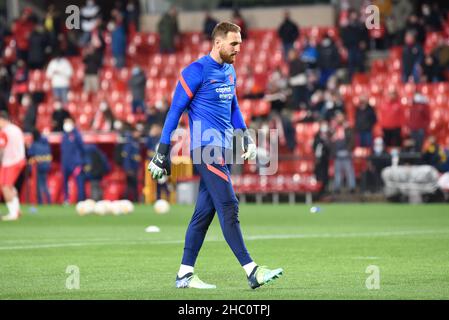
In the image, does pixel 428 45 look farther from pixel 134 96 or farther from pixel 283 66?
pixel 134 96

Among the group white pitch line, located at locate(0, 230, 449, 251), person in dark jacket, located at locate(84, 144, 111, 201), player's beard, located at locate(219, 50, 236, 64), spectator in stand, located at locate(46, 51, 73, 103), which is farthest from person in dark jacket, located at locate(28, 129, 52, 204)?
player's beard, located at locate(219, 50, 236, 64)

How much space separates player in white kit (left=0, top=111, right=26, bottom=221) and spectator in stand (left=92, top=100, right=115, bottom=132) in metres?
10.3

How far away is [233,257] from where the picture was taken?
15.1 meters

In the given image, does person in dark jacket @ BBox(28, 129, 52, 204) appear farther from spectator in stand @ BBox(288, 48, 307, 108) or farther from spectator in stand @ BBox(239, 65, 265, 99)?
spectator in stand @ BBox(288, 48, 307, 108)

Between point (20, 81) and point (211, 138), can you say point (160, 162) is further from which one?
point (20, 81)

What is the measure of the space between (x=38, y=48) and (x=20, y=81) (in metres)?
1.31

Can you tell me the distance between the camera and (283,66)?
37094 mm

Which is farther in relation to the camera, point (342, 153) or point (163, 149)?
point (342, 153)

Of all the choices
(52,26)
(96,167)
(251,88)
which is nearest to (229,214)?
(96,167)

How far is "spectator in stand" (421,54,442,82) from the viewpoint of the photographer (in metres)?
34.1

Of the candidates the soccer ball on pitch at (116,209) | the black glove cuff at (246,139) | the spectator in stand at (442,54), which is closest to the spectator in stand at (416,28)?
the spectator in stand at (442,54)
